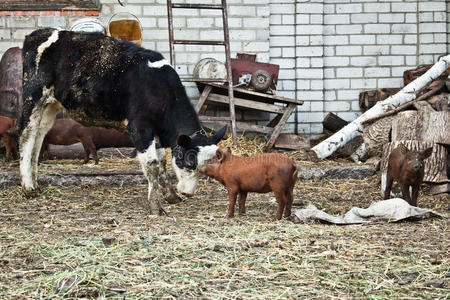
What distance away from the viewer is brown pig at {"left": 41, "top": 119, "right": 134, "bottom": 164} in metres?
8.32

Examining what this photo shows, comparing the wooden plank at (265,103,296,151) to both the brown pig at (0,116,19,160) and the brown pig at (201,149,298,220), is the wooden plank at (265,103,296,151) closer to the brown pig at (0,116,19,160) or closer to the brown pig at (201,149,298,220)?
the brown pig at (0,116,19,160)

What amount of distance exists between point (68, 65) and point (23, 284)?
3.45 meters

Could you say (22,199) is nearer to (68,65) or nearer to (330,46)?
(68,65)

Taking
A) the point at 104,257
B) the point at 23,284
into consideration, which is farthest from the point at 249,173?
the point at 23,284

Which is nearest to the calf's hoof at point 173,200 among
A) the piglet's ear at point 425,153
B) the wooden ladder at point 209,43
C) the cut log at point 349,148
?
the piglet's ear at point 425,153

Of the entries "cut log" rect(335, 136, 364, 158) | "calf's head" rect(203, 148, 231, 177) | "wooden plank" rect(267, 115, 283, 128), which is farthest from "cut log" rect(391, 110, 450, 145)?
"wooden plank" rect(267, 115, 283, 128)

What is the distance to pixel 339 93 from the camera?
10.7 metres

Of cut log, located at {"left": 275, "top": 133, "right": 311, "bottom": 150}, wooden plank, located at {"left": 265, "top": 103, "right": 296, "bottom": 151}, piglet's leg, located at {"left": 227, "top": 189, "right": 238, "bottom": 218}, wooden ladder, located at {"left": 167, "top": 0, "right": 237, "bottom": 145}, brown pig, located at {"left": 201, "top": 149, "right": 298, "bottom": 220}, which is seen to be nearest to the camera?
brown pig, located at {"left": 201, "top": 149, "right": 298, "bottom": 220}

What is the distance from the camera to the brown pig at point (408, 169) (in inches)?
218

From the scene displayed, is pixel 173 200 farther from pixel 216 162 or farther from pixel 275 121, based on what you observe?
pixel 275 121

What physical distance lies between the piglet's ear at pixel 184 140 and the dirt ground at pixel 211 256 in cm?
64

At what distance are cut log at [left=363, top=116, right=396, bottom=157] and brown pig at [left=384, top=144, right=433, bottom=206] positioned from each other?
7.38 ft

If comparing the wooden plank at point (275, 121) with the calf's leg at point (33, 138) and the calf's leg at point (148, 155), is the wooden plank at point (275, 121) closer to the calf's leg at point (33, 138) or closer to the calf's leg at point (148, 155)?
the calf's leg at point (33, 138)

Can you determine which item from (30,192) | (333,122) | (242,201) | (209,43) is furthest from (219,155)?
(333,122)
